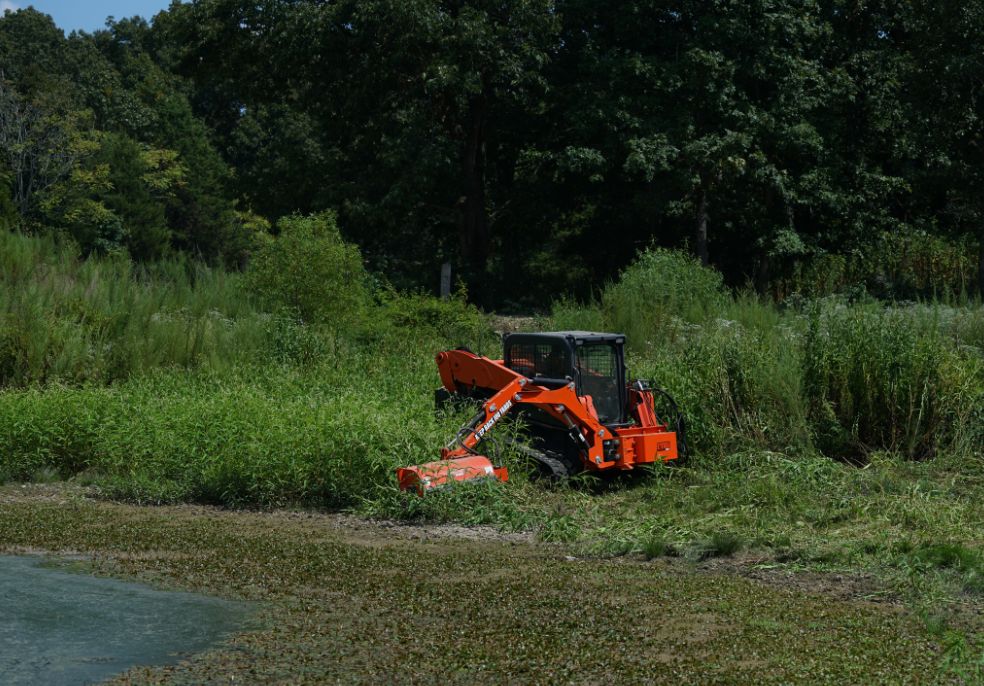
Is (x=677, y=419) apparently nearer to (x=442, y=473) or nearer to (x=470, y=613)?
(x=442, y=473)

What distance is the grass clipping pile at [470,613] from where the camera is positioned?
6988 millimetres

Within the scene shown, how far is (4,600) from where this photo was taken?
8773 mm

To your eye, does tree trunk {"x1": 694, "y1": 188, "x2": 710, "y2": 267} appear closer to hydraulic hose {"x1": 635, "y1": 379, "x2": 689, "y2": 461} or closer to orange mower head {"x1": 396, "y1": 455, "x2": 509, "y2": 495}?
hydraulic hose {"x1": 635, "y1": 379, "x2": 689, "y2": 461}

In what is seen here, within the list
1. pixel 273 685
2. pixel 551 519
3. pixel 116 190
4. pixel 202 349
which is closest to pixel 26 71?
pixel 116 190

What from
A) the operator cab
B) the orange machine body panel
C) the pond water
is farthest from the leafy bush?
the pond water

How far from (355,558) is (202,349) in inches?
403

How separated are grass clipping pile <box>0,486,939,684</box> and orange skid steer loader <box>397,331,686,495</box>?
197 cm

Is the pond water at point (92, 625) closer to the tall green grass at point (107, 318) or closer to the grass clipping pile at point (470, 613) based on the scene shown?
the grass clipping pile at point (470, 613)

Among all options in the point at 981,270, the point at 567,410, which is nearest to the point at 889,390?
the point at 567,410

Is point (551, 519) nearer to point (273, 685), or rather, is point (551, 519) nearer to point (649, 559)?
point (649, 559)

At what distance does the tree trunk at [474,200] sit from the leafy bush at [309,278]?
31.5ft

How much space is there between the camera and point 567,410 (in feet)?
44.2

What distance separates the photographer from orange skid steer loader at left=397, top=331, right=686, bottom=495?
1330 centimetres

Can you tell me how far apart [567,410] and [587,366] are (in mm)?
972
